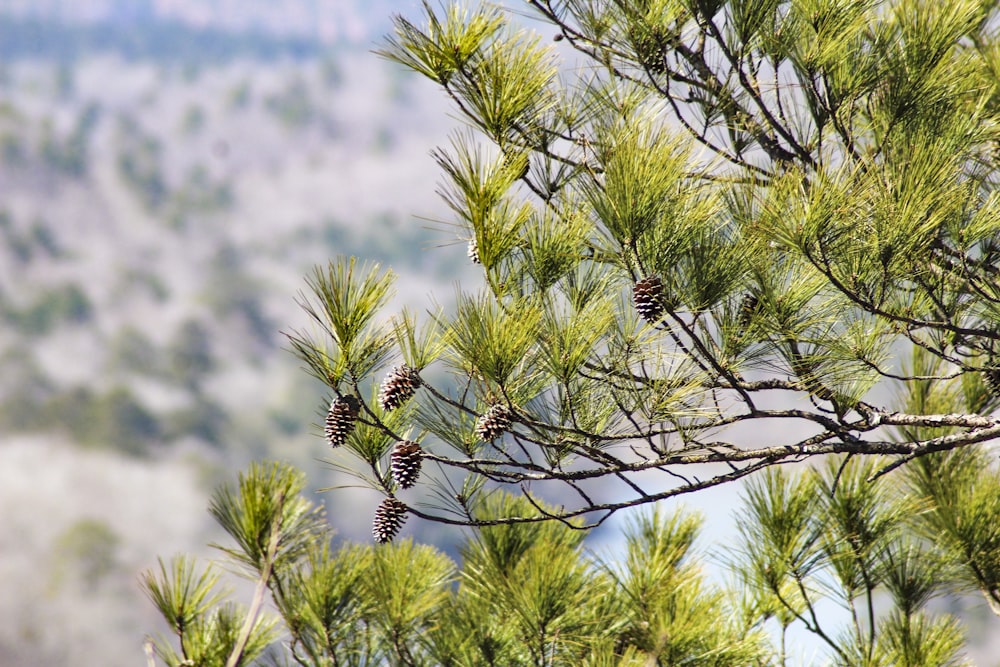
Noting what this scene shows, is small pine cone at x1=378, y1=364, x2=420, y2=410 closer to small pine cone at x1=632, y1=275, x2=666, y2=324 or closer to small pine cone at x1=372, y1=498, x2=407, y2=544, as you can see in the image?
small pine cone at x1=372, y1=498, x2=407, y2=544

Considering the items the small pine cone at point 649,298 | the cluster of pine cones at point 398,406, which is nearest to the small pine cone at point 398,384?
the cluster of pine cones at point 398,406

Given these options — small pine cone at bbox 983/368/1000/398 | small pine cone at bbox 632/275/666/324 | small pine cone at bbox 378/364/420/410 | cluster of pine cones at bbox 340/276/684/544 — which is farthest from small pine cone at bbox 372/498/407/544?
small pine cone at bbox 983/368/1000/398

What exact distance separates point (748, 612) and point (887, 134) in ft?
3.03

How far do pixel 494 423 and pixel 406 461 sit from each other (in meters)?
0.11

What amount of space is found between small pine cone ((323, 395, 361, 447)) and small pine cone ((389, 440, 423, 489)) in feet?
0.21

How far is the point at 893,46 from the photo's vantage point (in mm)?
1166

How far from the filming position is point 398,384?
3.13 feet

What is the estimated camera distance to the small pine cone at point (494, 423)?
918 millimetres

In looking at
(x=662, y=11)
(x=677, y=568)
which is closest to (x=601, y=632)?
(x=677, y=568)

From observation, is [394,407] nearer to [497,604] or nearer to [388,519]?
[388,519]

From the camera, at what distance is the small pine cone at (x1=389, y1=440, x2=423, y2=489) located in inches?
37.3

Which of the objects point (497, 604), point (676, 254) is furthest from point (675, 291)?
point (497, 604)

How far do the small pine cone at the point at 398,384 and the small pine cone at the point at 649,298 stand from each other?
0.26 metres

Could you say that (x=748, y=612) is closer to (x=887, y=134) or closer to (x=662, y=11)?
(x=887, y=134)
